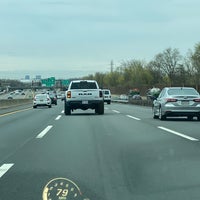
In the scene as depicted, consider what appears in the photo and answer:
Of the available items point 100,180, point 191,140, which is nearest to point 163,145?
point 191,140

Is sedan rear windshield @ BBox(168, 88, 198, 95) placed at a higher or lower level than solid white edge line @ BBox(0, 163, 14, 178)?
higher

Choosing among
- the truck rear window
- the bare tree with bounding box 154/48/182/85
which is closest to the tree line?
the bare tree with bounding box 154/48/182/85

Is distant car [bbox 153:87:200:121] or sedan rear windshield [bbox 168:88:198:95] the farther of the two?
sedan rear windshield [bbox 168:88:198:95]

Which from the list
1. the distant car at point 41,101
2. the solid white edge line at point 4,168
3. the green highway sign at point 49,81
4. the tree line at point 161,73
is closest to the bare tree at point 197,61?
the tree line at point 161,73

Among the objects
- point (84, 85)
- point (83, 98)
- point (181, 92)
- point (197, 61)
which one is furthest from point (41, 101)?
point (197, 61)

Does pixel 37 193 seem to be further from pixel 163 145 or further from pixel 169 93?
pixel 169 93

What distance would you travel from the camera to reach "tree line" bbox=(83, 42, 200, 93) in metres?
96.9

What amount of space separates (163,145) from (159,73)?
107894mm

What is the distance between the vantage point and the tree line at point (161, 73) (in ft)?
318

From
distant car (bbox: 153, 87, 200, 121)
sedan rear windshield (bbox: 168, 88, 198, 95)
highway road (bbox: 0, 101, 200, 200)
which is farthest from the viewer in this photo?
sedan rear windshield (bbox: 168, 88, 198, 95)

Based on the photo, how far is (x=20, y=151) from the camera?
13.0 metres

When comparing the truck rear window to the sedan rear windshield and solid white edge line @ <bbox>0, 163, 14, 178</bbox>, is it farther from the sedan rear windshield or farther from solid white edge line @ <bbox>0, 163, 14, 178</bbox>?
solid white edge line @ <bbox>0, 163, 14, 178</bbox>

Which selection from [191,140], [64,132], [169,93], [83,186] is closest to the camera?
[83,186]

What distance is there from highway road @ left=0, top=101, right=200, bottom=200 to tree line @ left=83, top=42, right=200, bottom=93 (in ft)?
207
